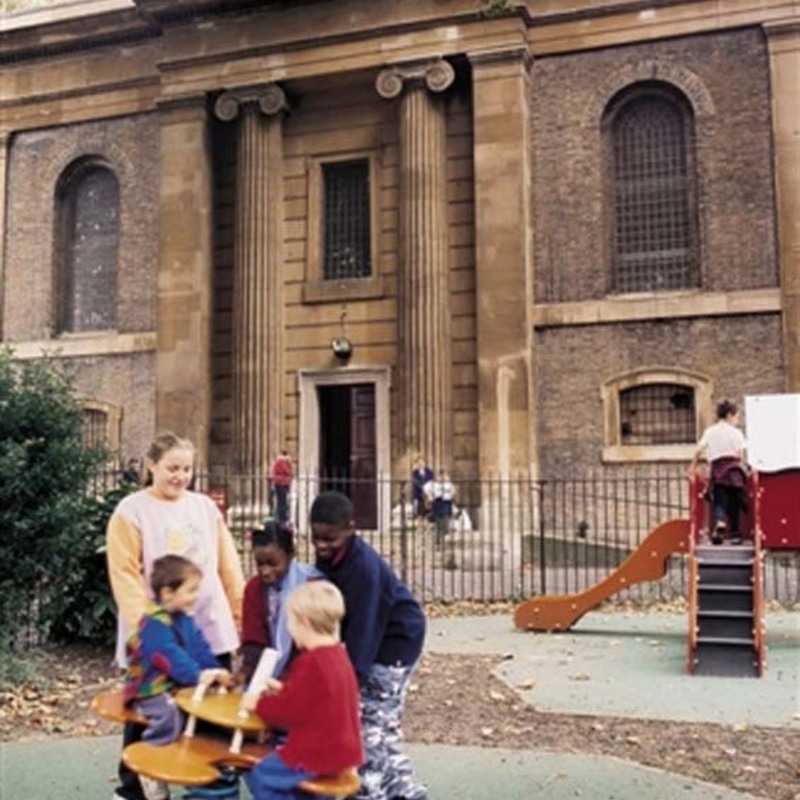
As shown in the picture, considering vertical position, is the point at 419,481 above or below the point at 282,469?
below

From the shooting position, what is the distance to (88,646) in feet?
32.4

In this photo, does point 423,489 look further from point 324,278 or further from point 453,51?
point 453,51

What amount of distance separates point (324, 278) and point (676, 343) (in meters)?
7.10

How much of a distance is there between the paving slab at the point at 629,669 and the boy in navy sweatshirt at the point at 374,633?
3.23m

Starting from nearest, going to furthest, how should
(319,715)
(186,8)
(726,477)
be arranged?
(319,715)
(726,477)
(186,8)

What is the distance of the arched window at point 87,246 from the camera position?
76.8 feet

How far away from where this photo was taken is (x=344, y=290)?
67.9 feet

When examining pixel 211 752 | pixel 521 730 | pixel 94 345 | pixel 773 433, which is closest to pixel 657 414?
pixel 773 433

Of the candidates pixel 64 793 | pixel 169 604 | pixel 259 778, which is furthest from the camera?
pixel 64 793

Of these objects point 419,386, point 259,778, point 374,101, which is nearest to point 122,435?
point 419,386

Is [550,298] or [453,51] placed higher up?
[453,51]

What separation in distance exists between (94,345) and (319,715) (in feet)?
65.9

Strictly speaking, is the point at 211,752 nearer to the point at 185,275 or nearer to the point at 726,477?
the point at 726,477

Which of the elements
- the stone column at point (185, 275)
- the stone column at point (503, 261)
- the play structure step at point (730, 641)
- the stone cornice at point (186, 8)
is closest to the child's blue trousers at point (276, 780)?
the play structure step at point (730, 641)
